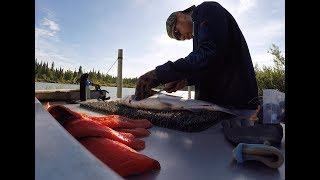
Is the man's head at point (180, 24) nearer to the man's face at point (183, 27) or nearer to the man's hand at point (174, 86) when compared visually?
the man's face at point (183, 27)

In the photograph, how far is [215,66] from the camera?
2.03 m

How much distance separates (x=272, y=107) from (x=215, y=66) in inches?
27.8

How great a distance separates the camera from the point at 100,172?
429 mm

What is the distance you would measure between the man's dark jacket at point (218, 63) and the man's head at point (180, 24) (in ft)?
1.40

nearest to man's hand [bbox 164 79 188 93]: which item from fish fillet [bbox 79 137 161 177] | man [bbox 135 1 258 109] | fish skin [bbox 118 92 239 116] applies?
man [bbox 135 1 258 109]

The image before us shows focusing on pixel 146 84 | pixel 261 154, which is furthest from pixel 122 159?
pixel 146 84

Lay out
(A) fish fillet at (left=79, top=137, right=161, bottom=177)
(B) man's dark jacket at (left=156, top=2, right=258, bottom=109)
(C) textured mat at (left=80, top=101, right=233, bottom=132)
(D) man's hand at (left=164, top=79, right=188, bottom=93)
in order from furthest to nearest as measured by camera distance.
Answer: (D) man's hand at (left=164, top=79, right=188, bottom=93) < (B) man's dark jacket at (left=156, top=2, right=258, bottom=109) < (C) textured mat at (left=80, top=101, right=233, bottom=132) < (A) fish fillet at (left=79, top=137, right=161, bottom=177)

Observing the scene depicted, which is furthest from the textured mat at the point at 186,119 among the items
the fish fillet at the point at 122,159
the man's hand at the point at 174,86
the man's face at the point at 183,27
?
the man's face at the point at 183,27

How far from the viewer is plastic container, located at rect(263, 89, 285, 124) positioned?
139 centimetres

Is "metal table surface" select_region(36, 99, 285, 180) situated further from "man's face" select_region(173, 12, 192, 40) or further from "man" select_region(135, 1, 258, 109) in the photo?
"man's face" select_region(173, 12, 192, 40)

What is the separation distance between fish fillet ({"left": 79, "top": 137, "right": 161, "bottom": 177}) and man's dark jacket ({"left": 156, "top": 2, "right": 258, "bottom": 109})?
→ 114 cm
